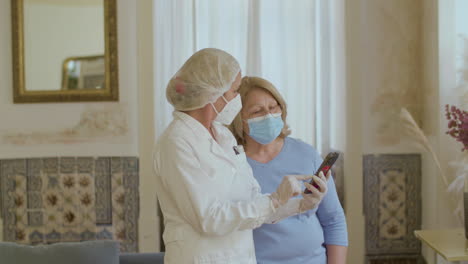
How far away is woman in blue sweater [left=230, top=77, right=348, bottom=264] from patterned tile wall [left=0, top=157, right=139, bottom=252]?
1756 mm

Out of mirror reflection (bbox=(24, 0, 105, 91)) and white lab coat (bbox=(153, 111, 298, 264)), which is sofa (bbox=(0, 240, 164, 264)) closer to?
white lab coat (bbox=(153, 111, 298, 264))

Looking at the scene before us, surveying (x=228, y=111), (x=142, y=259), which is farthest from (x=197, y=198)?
(x=142, y=259)

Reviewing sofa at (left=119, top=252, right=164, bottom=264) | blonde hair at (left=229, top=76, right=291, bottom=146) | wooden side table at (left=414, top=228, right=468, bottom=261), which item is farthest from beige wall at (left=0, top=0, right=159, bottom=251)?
wooden side table at (left=414, top=228, right=468, bottom=261)

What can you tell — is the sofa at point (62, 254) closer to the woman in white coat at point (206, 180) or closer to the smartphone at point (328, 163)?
the woman in white coat at point (206, 180)

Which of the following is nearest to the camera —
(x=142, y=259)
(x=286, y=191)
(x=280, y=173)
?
(x=286, y=191)

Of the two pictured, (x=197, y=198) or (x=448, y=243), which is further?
(x=448, y=243)

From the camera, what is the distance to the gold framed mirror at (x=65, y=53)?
3.66 m

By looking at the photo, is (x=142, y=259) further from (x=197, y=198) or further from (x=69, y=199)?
(x=69, y=199)

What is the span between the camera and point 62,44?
3.70 metres

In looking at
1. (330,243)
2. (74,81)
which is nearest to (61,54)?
(74,81)

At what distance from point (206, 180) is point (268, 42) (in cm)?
234

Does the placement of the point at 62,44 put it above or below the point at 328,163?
above

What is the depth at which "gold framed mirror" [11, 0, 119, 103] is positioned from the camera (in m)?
3.66

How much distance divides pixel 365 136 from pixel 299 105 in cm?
51
